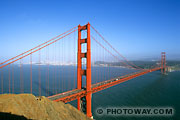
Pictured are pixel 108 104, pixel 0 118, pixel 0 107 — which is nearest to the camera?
pixel 0 118

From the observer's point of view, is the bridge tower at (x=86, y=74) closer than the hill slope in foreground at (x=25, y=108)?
Result: No

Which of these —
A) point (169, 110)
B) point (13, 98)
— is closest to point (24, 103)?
point (13, 98)

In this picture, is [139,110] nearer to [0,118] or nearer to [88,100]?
[88,100]

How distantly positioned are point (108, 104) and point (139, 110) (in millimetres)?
4076

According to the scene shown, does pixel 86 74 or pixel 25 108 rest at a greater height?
pixel 86 74

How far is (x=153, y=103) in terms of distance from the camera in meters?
16.8

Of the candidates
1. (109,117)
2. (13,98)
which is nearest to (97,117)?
(109,117)

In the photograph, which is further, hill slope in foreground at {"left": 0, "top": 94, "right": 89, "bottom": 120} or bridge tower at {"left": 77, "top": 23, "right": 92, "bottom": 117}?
bridge tower at {"left": 77, "top": 23, "right": 92, "bottom": 117}

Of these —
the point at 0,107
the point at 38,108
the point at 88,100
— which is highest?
the point at 0,107

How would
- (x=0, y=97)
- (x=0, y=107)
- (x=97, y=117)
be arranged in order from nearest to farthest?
(x=0, y=107) < (x=0, y=97) < (x=97, y=117)

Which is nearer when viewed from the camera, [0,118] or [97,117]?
[0,118]

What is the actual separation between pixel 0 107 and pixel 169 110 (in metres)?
18.1

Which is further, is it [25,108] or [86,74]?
[86,74]

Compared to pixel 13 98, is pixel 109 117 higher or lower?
lower
